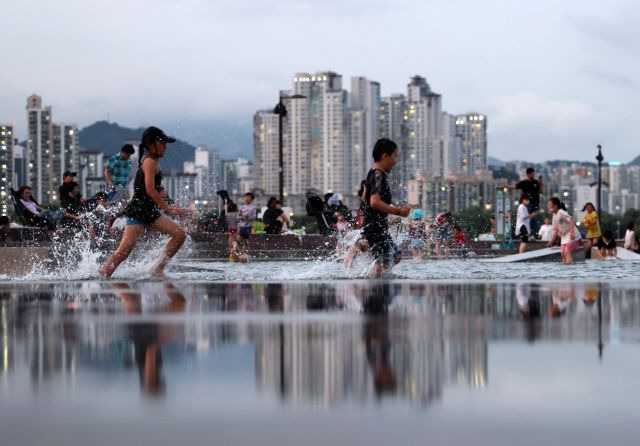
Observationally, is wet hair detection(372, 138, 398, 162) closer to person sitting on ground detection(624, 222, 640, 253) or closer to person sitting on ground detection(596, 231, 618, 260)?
person sitting on ground detection(596, 231, 618, 260)

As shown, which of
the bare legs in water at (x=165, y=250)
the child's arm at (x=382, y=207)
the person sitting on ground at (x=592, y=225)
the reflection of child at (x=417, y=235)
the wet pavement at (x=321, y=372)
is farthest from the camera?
the person sitting on ground at (x=592, y=225)

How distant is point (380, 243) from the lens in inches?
524

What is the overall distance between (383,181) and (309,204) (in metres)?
16.4

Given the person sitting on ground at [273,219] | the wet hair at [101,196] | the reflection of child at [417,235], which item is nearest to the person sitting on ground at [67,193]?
the wet hair at [101,196]

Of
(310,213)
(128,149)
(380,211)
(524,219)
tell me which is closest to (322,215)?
(310,213)

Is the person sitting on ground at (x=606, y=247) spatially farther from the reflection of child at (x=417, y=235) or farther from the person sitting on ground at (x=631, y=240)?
the reflection of child at (x=417, y=235)

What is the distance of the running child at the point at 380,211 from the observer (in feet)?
43.2

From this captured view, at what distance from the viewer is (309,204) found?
29.5m

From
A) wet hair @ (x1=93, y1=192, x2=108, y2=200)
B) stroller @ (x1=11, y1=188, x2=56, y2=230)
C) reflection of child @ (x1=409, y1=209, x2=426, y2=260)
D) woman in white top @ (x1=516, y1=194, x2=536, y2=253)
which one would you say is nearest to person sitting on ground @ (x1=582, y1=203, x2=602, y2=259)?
woman in white top @ (x1=516, y1=194, x2=536, y2=253)

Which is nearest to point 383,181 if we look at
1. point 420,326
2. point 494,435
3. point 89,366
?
point 420,326

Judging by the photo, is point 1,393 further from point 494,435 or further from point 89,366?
point 494,435

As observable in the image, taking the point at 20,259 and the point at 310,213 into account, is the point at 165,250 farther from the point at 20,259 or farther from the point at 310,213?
the point at 310,213

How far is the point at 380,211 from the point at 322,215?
15339 mm

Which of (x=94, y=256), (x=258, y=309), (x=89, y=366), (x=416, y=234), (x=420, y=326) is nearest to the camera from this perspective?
(x=89, y=366)
